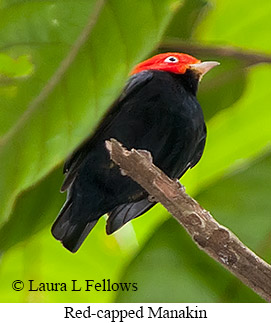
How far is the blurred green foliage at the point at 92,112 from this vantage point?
79 centimetres

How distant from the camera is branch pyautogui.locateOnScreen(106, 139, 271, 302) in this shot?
2.78 ft

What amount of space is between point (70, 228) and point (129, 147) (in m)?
0.16

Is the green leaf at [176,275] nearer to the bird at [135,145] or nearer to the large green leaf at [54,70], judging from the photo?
the bird at [135,145]

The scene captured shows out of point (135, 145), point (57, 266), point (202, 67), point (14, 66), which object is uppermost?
point (14, 66)

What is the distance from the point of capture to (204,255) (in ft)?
3.55

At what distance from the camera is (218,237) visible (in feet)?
2.79

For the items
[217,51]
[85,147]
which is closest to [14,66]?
[85,147]

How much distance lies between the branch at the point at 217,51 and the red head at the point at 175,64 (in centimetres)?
3

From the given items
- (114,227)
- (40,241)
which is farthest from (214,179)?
(40,241)

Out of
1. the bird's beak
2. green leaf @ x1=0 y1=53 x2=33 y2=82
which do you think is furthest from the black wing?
green leaf @ x1=0 y1=53 x2=33 y2=82

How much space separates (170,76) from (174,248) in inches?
13.0

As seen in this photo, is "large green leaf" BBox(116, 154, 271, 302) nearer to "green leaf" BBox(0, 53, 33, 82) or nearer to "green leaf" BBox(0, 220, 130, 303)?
"green leaf" BBox(0, 220, 130, 303)

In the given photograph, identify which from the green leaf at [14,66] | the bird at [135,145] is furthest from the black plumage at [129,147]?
the green leaf at [14,66]
